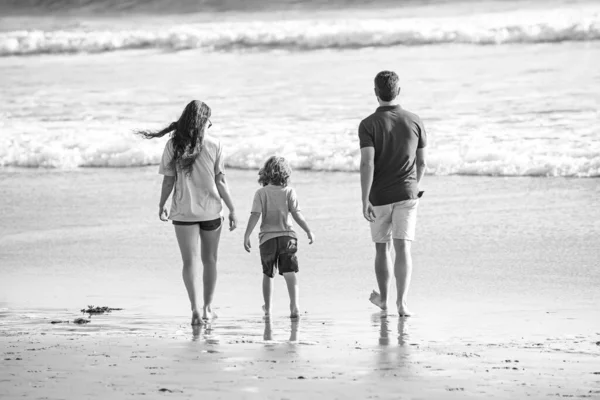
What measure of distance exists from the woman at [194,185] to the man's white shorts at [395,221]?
0.96 meters

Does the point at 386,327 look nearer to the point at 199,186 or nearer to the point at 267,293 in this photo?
the point at 267,293

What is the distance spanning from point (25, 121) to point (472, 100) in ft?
28.9

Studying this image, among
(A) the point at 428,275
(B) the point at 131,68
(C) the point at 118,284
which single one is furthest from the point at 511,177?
(B) the point at 131,68

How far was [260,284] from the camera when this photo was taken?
8266 millimetres

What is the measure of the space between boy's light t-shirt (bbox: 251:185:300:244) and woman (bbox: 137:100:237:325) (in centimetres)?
21

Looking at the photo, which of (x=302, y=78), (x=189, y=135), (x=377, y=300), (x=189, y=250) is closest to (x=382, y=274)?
(x=377, y=300)

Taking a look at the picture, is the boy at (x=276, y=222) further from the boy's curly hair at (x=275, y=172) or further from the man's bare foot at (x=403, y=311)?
the man's bare foot at (x=403, y=311)

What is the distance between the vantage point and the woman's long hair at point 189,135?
272 inches

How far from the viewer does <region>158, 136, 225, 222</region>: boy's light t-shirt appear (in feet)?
23.0

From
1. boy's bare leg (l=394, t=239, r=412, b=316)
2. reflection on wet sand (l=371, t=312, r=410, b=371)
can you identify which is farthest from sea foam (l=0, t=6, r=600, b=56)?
reflection on wet sand (l=371, t=312, r=410, b=371)

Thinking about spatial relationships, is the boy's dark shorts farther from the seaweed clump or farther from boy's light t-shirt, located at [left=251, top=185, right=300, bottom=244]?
the seaweed clump

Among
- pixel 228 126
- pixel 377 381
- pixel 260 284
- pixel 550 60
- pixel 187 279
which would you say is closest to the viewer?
pixel 377 381

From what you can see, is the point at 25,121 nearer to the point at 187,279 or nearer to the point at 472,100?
the point at 472,100

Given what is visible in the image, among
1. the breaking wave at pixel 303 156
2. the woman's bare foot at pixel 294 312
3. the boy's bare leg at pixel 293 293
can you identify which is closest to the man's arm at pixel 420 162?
the boy's bare leg at pixel 293 293
